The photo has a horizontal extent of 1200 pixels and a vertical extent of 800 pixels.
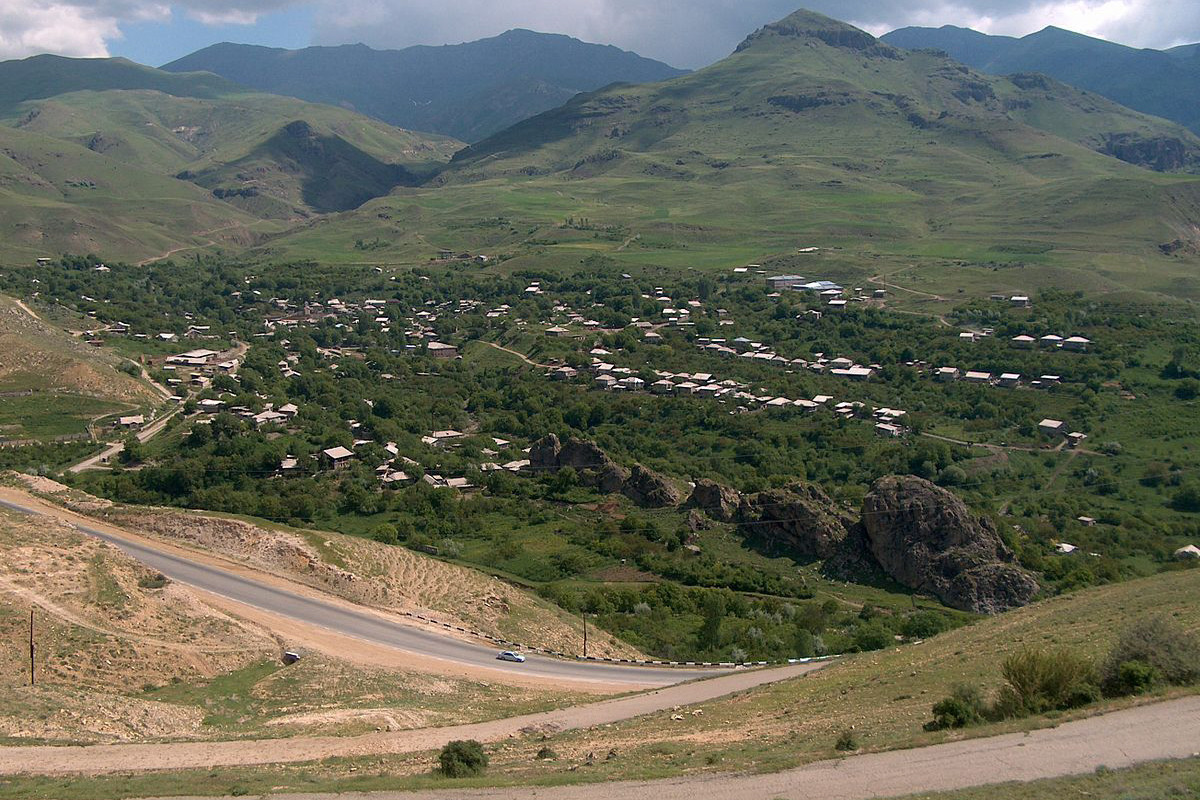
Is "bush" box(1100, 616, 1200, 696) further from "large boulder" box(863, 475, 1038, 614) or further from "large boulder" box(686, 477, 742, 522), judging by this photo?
"large boulder" box(686, 477, 742, 522)

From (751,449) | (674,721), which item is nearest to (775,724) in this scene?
(674,721)

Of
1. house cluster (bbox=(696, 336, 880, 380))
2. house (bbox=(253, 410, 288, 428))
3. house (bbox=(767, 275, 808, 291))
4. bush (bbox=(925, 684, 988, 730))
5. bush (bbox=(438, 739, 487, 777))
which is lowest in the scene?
house (bbox=(253, 410, 288, 428))

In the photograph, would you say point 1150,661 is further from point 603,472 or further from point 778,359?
point 778,359

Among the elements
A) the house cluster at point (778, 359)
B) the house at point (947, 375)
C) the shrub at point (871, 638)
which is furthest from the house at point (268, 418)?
the house at point (947, 375)

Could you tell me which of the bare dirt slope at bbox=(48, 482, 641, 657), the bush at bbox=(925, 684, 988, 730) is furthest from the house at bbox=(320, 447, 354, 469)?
the bush at bbox=(925, 684, 988, 730)

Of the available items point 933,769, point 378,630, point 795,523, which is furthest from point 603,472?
point 933,769

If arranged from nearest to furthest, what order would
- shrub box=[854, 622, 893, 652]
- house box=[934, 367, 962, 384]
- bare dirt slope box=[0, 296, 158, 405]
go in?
shrub box=[854, 622, 893, 652], bare dirt slope box=[0, 296, 158, 405], house box=[934, 367, 962, 384]
